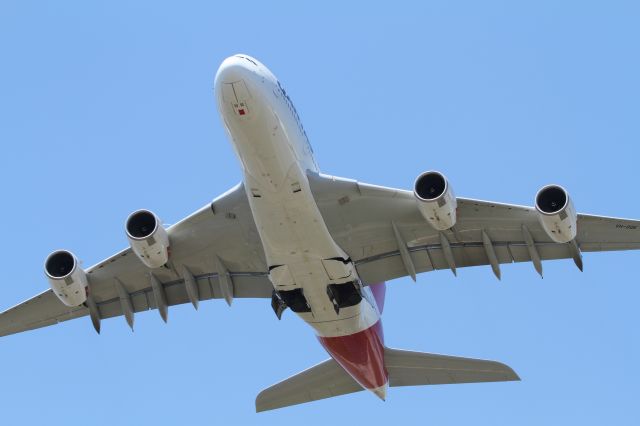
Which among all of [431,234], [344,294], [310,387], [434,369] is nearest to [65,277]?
[344,294]

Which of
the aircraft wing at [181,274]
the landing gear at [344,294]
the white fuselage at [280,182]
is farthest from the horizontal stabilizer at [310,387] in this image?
the landing gear at [344,294]

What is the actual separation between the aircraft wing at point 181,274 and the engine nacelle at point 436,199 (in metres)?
4.37

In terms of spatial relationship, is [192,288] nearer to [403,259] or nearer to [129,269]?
[129,269]

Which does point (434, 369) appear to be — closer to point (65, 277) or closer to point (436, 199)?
point (436, 199)

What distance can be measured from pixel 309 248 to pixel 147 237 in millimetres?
3796

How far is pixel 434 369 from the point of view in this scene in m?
28.8

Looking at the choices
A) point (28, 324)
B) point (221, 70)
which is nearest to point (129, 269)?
point (28, 324)

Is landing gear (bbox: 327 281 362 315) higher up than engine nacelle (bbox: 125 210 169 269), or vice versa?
engine nacelle (bbox: 125 210 169 269)

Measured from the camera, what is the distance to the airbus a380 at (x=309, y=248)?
23250 millimetres

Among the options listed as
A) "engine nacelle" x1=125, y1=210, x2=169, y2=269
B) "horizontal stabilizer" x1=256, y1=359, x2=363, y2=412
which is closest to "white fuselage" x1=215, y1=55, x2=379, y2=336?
"engine nacelle" x1=125, y1=210, x2=169, y2=269

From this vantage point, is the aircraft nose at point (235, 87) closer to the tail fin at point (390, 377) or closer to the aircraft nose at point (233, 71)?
the aircraft nose at point (233, 71)

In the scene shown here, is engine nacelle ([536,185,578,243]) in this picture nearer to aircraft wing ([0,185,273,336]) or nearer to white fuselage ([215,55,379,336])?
white fuselage ([215,55,379,336])

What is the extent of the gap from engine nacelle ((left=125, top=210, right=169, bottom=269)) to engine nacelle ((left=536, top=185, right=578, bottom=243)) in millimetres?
8757

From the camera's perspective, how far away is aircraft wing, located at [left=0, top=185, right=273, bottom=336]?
26.0m
